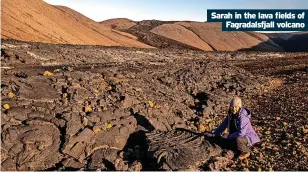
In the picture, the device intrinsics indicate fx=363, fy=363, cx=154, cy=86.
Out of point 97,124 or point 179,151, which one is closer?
point 179,151

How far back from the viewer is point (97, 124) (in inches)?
361

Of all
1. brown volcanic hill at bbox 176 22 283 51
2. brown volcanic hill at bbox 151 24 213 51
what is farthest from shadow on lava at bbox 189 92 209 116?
brown volcanic hill at bbox 176 22 283 51

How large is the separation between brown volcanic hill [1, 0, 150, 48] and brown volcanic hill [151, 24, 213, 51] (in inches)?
983

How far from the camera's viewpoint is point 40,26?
118 feet

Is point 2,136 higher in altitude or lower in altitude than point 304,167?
higher

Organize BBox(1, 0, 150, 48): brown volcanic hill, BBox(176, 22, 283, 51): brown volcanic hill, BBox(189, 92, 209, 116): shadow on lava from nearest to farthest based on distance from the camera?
1. BBox(189, 92, 209, 116): shadow on lava
2. BBox(1, 0, 150, 48): brown volcanic hill
3. BBox(176, 22, 283, 51): brown volcanic hill

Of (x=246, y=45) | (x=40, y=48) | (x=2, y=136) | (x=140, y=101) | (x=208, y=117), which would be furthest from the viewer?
(x=246, y=45)

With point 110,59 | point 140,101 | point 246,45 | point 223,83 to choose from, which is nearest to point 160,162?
point 140,101

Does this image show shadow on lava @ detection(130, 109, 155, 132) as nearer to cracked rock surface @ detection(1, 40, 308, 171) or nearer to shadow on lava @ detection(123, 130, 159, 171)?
cracked rock surface @ detection(1, 40, 308, 171)

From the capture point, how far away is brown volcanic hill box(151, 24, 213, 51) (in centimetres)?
6699

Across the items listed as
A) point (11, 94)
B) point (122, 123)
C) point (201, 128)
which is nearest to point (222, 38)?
point (201, 128)

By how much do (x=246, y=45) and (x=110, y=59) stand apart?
179 feet

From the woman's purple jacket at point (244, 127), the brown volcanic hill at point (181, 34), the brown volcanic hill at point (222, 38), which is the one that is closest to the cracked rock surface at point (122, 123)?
the woman's purple jacket at point (244, 127)

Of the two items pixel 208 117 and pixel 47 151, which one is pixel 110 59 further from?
pixel 47 151
